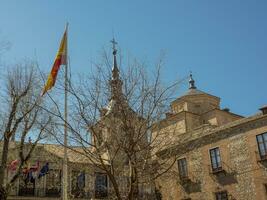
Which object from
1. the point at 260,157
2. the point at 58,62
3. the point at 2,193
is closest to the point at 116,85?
the point at 58,62

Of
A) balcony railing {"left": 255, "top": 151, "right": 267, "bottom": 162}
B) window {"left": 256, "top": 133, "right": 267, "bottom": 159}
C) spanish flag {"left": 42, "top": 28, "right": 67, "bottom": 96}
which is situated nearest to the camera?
spanish flag {"left": 42, "top": 28, "right": 67, "bottom": 96}

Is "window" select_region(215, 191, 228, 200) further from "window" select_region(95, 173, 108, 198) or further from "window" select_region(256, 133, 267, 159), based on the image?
"window" select_region(95, 173, 108, 198)

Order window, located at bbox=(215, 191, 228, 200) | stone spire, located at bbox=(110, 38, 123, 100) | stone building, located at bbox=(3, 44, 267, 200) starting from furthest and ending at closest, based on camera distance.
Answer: window, located at bbox=(215, 191, 228, 200) < stone building, located at bbox=(3, 44, 267, 200) < stone spire, located at bbox=(110, 38, 123, 100)

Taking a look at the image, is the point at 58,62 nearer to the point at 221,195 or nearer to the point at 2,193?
the point at 2,193

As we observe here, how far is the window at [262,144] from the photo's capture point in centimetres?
2497

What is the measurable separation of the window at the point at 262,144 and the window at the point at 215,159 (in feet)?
10.7

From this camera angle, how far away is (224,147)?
27.4 metres

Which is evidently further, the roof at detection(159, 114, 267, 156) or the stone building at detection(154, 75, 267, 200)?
the roof at detection(159, 114, 267, 156)

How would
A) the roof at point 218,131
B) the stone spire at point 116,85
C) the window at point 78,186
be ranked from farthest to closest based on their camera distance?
1. the window at point 78,186
2. the roof at point 218,131
3. the stone spire at point 116,85

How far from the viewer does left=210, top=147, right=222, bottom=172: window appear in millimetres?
27522

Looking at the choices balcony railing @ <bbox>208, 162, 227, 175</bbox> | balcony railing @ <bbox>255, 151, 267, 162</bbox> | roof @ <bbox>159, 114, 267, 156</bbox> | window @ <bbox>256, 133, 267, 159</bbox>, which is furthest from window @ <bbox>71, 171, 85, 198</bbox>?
window @ <bbox>256, 133, 267, 159</bbox>

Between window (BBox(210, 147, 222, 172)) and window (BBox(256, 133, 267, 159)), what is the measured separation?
3.25 metres

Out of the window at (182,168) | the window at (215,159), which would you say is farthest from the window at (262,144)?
the window at (182,168)

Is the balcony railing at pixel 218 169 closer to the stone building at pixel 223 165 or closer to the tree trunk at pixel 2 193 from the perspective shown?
the stone building at pixel 223 165
